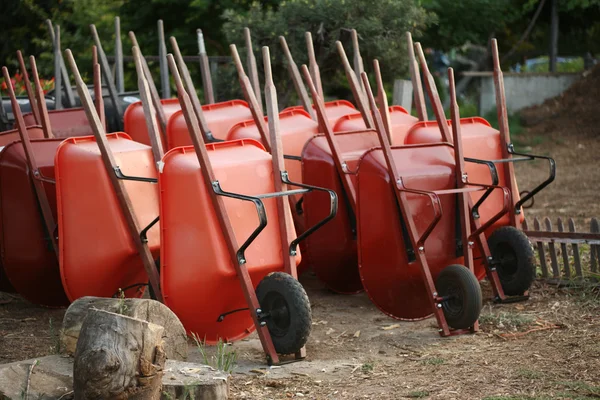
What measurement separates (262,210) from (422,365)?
1.01 meters

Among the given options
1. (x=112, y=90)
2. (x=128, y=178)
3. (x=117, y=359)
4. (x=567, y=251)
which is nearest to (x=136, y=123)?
(x=112, y=90)

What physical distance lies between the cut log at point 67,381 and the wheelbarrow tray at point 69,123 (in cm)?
291

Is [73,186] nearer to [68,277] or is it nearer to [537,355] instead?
[68,277]

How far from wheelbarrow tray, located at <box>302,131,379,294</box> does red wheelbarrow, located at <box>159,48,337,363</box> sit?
0.98m

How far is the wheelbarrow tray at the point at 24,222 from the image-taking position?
216 inches

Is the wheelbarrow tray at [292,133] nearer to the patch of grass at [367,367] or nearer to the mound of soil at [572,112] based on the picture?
the patch of grass at [367,367]

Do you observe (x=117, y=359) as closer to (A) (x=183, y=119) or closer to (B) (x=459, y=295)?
(B) (x=459, y=295)

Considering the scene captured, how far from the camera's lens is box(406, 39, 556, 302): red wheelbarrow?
551 centimetres

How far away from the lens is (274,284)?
4.43 metres

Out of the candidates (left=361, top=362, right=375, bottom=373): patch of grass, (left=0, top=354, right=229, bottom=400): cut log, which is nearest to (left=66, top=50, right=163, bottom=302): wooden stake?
(left=0, top=354, right=229, bottom=400): cut log

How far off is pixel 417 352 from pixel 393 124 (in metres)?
2.23

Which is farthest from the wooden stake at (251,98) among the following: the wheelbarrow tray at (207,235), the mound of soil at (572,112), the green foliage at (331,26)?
the mound of soil at (572,112)

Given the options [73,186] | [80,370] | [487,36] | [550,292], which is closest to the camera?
[80,370]

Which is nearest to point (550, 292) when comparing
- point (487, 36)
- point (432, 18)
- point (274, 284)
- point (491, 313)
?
point (491, 313)
